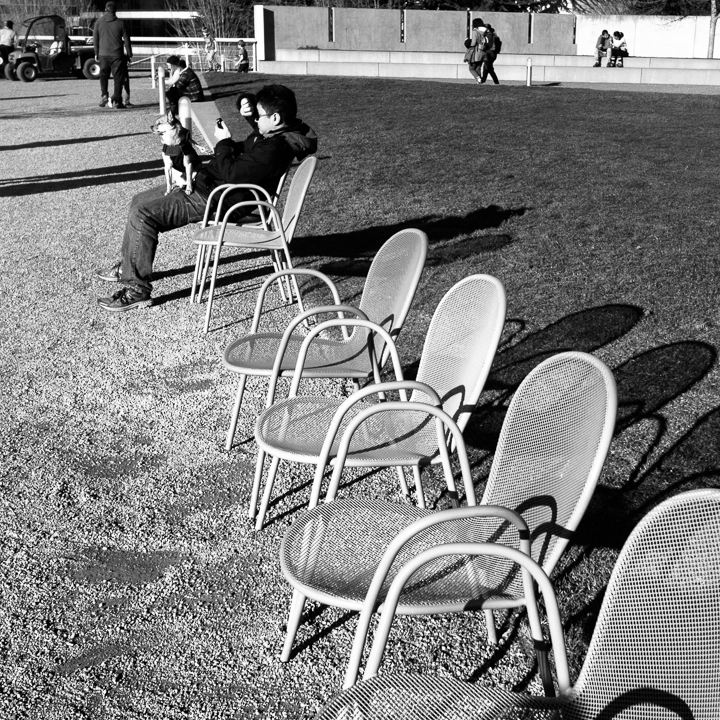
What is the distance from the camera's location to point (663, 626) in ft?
6.08

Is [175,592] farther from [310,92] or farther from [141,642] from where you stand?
[310,92]

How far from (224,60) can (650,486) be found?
3210cm

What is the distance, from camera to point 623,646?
1864mm

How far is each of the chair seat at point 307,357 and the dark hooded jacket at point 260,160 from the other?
7.03 feet

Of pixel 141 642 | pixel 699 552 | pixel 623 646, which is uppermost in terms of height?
pixel 699 552

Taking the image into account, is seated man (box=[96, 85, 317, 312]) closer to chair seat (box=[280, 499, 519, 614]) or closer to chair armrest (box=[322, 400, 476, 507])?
chair armrest (box=[322, 400, 476, 507])

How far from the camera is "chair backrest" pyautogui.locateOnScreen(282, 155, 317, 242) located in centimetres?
590

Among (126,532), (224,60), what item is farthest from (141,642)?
(224,60)

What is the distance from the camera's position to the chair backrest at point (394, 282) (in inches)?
151

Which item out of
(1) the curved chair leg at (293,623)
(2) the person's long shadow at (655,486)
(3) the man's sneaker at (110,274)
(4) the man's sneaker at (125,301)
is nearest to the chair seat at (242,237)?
(4) the man's sneaker at (125,301)

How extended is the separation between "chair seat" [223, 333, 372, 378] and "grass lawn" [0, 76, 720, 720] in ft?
1.38

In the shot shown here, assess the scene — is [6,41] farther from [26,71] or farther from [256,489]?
[256,489]

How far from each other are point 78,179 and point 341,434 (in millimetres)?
9193

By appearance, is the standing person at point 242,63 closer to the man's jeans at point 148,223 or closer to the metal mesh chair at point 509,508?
the man's jeans at point 148,223
